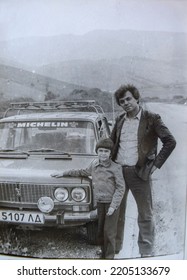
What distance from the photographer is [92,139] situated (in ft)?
9.40

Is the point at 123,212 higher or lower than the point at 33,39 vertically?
lower

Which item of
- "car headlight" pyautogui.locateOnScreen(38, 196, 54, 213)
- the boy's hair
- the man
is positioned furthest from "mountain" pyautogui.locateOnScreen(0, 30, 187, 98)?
"car headlight" pyautogui.locateOnScreen(38, 196, 54, 213)

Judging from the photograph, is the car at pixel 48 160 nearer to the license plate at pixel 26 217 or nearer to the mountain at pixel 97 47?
the license plate at pixel 26 217

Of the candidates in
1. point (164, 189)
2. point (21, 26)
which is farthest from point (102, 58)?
point (164, 189)

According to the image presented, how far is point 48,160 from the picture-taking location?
2.87m

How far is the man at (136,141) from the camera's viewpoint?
113 inches

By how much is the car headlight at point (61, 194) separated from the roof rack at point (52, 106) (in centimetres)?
49

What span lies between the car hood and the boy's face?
0.15 feet

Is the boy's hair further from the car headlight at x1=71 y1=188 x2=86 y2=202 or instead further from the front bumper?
the front bumper

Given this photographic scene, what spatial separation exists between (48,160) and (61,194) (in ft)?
0.73

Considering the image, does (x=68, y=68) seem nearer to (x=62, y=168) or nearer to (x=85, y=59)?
(x=85, y=59)

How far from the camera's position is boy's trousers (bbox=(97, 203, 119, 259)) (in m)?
2.86

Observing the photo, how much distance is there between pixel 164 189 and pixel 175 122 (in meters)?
0.42
